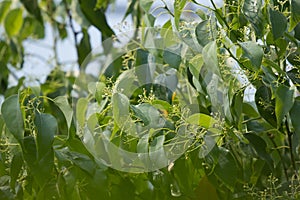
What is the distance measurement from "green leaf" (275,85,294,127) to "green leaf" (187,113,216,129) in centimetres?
7

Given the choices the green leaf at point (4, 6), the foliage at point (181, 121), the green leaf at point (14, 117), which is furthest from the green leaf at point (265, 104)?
the green leaf at point (4, 6)

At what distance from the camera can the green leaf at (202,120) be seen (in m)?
0.67

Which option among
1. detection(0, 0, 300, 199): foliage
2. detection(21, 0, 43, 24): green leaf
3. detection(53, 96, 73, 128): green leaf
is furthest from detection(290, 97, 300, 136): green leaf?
detection(21, 0, 43, 24): green leaf

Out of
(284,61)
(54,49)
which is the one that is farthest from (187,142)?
(54,49)

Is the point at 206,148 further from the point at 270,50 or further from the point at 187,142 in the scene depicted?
the point at 270,50

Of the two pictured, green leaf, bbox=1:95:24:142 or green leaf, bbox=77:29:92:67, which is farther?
green leaf, bbox=77:29:92:67

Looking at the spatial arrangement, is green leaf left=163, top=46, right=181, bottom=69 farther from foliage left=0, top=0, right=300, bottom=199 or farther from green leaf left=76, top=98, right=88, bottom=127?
green leaf left=76, top=98, right=88, bottom=127

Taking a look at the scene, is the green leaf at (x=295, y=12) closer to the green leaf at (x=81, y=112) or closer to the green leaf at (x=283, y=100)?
the green leaf at (x=283, y=100)

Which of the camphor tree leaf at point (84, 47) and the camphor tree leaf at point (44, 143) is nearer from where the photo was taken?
the camphor tree leaf at point (44, 143)

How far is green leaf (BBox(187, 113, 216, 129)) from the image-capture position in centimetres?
67

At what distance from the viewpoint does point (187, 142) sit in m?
0.68

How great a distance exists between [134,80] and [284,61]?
181 mm

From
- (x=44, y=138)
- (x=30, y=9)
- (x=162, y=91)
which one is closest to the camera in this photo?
(x=44, y=138)

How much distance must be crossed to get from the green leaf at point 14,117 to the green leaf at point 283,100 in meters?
0.24
